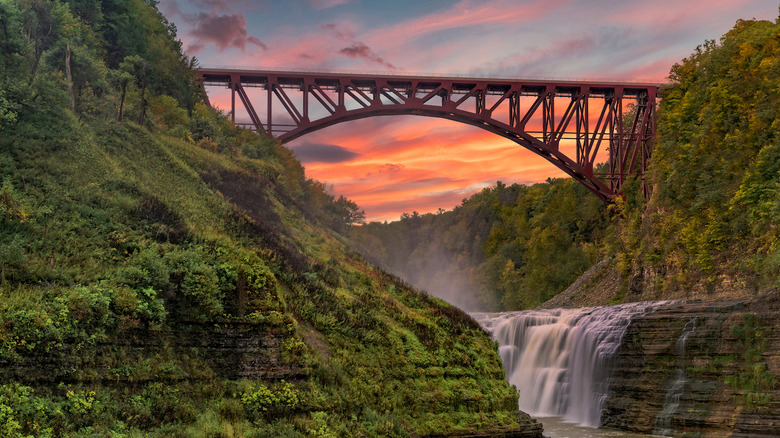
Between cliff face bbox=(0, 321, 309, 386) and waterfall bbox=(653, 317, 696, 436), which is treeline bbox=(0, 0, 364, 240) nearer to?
cliff face bbox=(0, 321, 309, 386)

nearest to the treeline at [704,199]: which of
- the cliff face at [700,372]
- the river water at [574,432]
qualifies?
the cliff face at [700,372]

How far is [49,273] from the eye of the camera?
575 inches

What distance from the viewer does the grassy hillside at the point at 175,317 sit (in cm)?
1333

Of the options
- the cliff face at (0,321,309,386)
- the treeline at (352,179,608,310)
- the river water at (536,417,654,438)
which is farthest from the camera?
the treeline at (352,179,608,310)

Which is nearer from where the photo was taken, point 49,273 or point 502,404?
point 49,273

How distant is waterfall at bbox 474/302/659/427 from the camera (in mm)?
32531

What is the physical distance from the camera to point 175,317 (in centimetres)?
1550

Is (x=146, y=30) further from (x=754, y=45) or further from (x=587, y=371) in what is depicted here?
(x=754, y=45)

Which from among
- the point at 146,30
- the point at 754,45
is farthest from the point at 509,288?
the point at 146,30

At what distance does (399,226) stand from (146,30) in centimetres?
14044

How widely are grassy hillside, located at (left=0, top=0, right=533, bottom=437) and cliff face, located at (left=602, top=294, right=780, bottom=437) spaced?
1021cm

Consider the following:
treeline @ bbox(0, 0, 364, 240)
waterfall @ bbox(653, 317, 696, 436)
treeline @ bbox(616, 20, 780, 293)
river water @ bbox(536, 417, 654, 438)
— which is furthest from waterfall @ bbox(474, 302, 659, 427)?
treeline @ bbox(0, 0, 364, 240)

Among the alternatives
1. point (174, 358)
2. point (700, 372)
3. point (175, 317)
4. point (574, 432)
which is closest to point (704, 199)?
point (700, 372)

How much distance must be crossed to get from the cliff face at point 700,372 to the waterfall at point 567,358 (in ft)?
2.95
